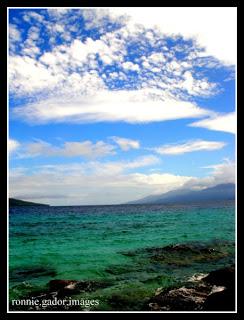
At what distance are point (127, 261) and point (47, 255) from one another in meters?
6.27

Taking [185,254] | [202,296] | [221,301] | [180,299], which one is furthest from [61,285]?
[185,254]

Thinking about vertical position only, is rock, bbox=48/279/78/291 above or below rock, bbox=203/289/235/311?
below

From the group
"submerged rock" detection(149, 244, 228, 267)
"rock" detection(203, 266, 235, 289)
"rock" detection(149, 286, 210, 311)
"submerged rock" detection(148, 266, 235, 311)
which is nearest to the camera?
"submerged rock" detection(148, 266, 235, 311)

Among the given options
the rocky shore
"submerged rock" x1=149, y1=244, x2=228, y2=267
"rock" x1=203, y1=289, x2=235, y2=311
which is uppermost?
"rock" x1=203, y1=289, x2=235, y2=311

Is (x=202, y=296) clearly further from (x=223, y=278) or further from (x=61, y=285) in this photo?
(x=61, y=285)

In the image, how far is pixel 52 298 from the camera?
1145 centimetres

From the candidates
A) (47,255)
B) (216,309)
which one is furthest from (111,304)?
(47,255)

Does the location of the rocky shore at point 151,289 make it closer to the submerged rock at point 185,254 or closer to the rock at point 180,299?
the rock at point 180,299

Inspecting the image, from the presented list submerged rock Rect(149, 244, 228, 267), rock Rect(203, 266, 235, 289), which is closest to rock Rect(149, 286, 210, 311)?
rock Rect(203, 266, 235, 289)

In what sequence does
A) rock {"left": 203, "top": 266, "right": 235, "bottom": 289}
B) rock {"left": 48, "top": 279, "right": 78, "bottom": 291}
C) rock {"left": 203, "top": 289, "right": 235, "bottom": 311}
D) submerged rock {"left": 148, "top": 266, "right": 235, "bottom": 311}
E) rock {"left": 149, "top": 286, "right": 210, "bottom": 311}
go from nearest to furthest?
rock {"left": 203, "top": 289, "right": 235, "bottom": 311} < submerged rock {"left": 148, "top": 266, "right": 235, "bottom": 311} < rock {"left": 149, "top": 286, "right": 210, "bottom": 311} < rock {"left": 203, "top": 266, "right": 235, "bottom": 289} < rock {"left": 48, "top": 279, "right": 78, "bottom": 291}

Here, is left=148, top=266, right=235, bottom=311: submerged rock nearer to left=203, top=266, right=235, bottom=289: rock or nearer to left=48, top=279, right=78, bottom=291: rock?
left=203, top=266, right=235, bottom=289: rock

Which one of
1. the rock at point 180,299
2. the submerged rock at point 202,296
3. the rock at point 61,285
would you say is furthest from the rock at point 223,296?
the rock at point 61,285
